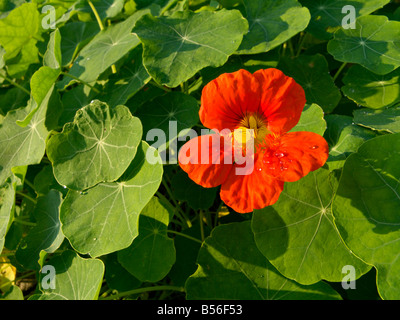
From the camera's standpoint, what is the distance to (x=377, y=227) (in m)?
1.00

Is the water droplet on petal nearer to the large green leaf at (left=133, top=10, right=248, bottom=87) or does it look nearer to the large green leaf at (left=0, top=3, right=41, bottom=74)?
the large green leaf at (left=133, top=10, right=248, bottom=87)

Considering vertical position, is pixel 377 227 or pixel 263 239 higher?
pixel 377 227

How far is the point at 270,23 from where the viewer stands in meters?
1.46

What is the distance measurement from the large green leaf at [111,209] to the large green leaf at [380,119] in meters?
0.67

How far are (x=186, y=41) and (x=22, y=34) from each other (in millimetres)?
883

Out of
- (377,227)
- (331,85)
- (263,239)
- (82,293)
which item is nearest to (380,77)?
(331,85)

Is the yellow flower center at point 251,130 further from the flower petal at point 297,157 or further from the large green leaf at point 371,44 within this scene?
the large green leaf at point 371,44

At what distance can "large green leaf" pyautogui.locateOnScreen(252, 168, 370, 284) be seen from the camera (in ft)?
3.54

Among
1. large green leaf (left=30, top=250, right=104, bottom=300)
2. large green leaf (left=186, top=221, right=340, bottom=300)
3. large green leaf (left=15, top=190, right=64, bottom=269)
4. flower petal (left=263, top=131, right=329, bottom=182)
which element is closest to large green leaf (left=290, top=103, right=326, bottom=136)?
flower petal (left=263, top=131, right=329, bottom=182)

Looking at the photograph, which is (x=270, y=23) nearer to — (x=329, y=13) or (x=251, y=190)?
(x=329, y=13)

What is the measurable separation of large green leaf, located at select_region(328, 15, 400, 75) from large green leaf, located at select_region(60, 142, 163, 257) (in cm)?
84

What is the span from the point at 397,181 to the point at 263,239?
1.33 feet

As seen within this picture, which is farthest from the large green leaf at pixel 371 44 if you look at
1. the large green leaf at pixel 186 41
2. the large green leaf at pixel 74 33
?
the large green leaf at pixel 74 33
